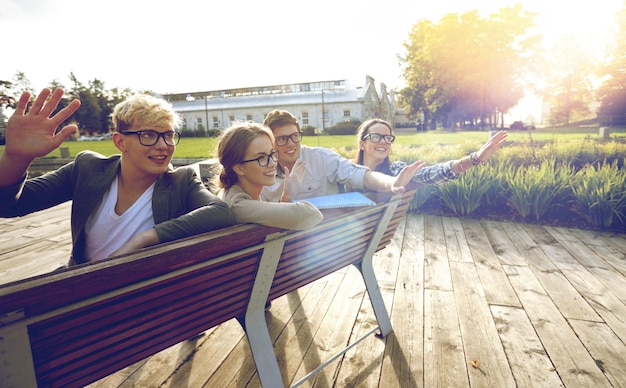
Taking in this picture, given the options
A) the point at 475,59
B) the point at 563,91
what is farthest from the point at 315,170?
the point at 475,59

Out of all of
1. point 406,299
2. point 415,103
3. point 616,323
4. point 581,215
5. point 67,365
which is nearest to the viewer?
point 67,365

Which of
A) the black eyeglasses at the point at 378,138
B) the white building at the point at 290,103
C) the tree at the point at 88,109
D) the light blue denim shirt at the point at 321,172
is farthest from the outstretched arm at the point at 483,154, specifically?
the tree at the point at 88,109

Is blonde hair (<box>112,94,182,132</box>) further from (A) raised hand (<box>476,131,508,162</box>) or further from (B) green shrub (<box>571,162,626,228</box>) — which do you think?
(B) green shrub (<box>571,162,626,228</box>)

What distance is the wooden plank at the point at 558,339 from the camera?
208cm

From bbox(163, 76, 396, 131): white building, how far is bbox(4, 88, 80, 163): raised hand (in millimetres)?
39704

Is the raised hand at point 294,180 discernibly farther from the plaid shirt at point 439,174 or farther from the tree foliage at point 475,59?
the tree foliage at point 475,59

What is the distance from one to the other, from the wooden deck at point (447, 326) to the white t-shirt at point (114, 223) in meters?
0.89

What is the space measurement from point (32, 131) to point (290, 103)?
46488mm

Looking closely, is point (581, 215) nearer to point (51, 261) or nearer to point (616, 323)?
point (616, 323)

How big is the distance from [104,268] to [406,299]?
254 centimetres

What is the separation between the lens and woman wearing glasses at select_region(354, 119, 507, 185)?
112 inches

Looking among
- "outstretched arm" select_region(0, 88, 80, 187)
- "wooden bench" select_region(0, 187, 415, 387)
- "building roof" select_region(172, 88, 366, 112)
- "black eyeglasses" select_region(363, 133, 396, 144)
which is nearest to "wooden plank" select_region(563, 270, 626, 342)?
"black eyeglasses" select_region(363, 133, 396, 144)

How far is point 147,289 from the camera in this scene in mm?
1117

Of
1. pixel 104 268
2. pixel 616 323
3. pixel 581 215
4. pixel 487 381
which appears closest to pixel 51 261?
pixel 104 268
